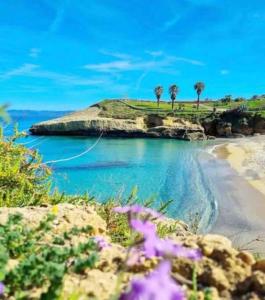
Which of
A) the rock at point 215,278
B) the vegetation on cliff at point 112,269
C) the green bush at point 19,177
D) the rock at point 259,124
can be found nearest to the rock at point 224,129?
the rock at point 259,124

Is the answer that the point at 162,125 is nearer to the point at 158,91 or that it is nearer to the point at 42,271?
the point at 158,91

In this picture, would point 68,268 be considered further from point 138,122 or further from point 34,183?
point 138,122

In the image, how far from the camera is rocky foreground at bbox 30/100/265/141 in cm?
9025

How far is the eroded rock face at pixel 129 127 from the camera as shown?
90312 mm

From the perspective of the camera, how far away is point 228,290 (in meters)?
2.49

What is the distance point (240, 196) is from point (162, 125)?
65.4m

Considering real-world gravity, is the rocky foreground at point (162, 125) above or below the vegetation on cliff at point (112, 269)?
below

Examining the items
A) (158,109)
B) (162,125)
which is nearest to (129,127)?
(162,125)

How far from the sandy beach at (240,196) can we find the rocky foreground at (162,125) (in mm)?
34849

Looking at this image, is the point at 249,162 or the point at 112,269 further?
the point at 249,162

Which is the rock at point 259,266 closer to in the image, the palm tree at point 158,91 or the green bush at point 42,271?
the green bush at point 42,271

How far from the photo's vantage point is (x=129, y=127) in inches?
3752

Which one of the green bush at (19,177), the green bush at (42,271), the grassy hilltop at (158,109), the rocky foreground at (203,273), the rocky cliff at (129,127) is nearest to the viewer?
the green bush at (42,271)

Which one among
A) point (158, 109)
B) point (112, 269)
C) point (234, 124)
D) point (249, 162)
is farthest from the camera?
point (158, 109)
